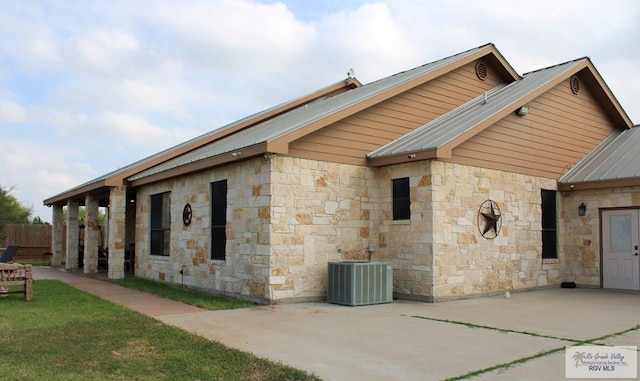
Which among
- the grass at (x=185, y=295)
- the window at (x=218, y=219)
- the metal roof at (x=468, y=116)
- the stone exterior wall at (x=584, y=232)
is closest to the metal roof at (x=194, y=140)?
the grass at (x=185, y=295)

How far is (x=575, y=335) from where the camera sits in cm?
757

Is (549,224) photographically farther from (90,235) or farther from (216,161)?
(90,235)

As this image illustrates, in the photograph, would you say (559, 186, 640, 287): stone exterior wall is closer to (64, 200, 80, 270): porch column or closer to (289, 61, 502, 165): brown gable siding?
(289, 61, 502, 165): brown gable siding

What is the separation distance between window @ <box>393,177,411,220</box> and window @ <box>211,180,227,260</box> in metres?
3.71

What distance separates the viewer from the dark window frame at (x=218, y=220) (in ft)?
40.0

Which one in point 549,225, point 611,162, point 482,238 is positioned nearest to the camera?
point 482,238

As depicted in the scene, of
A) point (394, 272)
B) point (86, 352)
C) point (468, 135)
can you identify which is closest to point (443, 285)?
point (394, 272)

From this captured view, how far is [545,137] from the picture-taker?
565 inches

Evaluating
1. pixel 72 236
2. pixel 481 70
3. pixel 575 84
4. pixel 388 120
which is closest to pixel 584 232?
pixel 575 84

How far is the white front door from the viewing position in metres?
13.5

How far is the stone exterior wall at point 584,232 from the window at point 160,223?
10399 mm

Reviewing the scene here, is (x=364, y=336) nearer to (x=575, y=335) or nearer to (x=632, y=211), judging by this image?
(x=575, y=335)

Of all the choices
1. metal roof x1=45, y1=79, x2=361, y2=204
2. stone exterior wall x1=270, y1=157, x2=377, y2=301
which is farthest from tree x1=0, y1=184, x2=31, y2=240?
stone exterior wall x1=270, y1=157, x2=377, y2=301

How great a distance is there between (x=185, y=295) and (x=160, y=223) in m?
3.98
